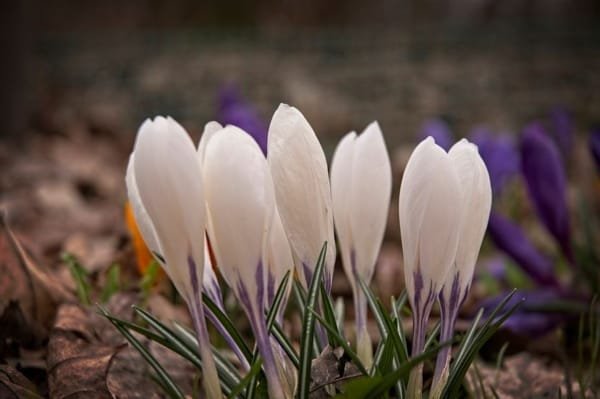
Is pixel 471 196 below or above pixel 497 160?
above

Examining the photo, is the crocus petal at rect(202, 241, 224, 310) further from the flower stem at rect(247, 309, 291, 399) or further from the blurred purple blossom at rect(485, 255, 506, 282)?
the blurred purple blossom at rect(485, 255, 506, 282)

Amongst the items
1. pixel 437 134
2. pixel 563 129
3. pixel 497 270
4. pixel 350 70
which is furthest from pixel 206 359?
pixel 350 70

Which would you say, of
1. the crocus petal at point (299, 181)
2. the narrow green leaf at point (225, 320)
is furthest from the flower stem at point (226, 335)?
the crocus petal at point (299, 181)

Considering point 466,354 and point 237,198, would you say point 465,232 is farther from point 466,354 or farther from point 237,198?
point 237,198

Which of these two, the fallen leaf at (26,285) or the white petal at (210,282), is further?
the fallen leaf at (26,285)

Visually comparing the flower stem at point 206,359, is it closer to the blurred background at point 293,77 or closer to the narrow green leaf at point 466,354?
the narrow green leaf at point 466,354

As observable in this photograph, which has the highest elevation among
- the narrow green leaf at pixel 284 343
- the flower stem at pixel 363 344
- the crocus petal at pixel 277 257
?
the crocus petal at pixel 277 257
